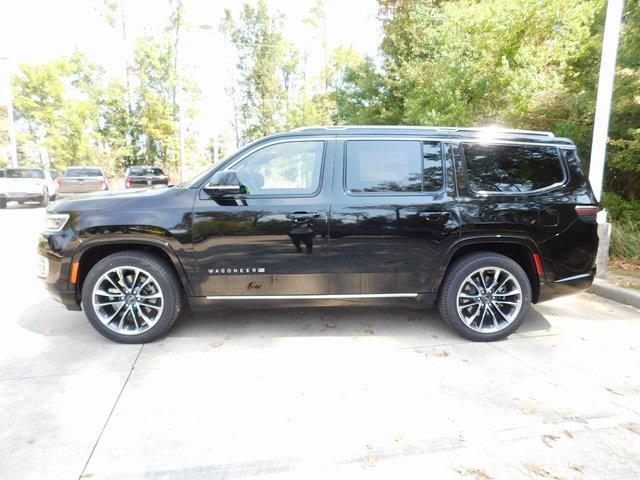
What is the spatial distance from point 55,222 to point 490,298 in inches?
157

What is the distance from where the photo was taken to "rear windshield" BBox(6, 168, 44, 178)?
1645cm

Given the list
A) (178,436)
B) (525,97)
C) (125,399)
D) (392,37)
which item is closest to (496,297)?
(178,436)

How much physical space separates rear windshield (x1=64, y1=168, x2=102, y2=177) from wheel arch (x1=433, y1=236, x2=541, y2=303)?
1786 centimetres

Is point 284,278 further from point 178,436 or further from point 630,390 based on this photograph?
point 630,390

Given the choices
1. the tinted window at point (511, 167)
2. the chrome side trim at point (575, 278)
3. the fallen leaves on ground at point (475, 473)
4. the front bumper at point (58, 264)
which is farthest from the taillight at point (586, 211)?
the front bumper at point (58, 264)

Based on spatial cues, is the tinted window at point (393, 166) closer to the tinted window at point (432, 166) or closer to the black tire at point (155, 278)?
the tinted window at point (432, 166)

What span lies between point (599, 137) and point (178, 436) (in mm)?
6183

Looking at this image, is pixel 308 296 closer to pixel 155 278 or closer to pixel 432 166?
pixel 155 278

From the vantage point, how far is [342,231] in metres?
3.62

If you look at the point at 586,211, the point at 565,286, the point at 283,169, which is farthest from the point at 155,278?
the point at 586,211

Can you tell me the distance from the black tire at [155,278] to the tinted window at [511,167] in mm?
2842

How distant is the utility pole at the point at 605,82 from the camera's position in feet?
17.7

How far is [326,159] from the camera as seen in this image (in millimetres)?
3680

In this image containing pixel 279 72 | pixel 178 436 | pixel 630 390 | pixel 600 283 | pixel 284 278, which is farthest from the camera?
pixel 279 72
